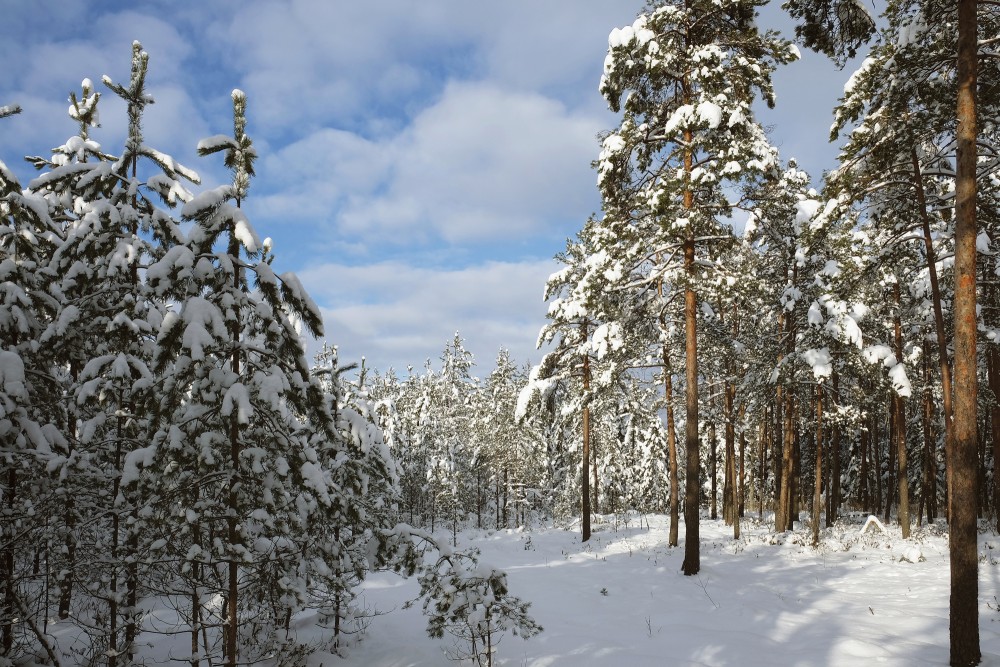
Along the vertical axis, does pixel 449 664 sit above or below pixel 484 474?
above

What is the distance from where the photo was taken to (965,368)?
25.5ft

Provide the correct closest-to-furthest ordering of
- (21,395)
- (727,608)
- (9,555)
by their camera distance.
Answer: (21,395), (9,555), (727,608)

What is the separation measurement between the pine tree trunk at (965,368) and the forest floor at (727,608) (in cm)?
79

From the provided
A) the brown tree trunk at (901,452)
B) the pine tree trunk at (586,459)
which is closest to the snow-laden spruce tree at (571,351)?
the pine tree trunk at (586,459)

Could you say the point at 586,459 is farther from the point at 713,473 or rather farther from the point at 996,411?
the point at 713,473

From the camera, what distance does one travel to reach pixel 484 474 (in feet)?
168

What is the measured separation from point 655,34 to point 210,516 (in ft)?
44.1

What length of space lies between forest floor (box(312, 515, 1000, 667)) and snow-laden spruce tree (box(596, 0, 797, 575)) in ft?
7.91

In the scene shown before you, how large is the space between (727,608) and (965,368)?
20.8 feet

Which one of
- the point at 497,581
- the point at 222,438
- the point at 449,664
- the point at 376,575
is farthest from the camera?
the point at 376,575

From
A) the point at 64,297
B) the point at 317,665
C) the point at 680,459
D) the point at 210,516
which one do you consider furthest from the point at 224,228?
the point at 680,459

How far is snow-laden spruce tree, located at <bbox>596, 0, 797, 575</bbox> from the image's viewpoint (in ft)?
40.3

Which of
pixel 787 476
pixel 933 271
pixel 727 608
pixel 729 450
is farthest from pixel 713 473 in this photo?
pixel 727 608

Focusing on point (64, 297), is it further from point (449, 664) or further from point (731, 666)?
point (731, 666)
